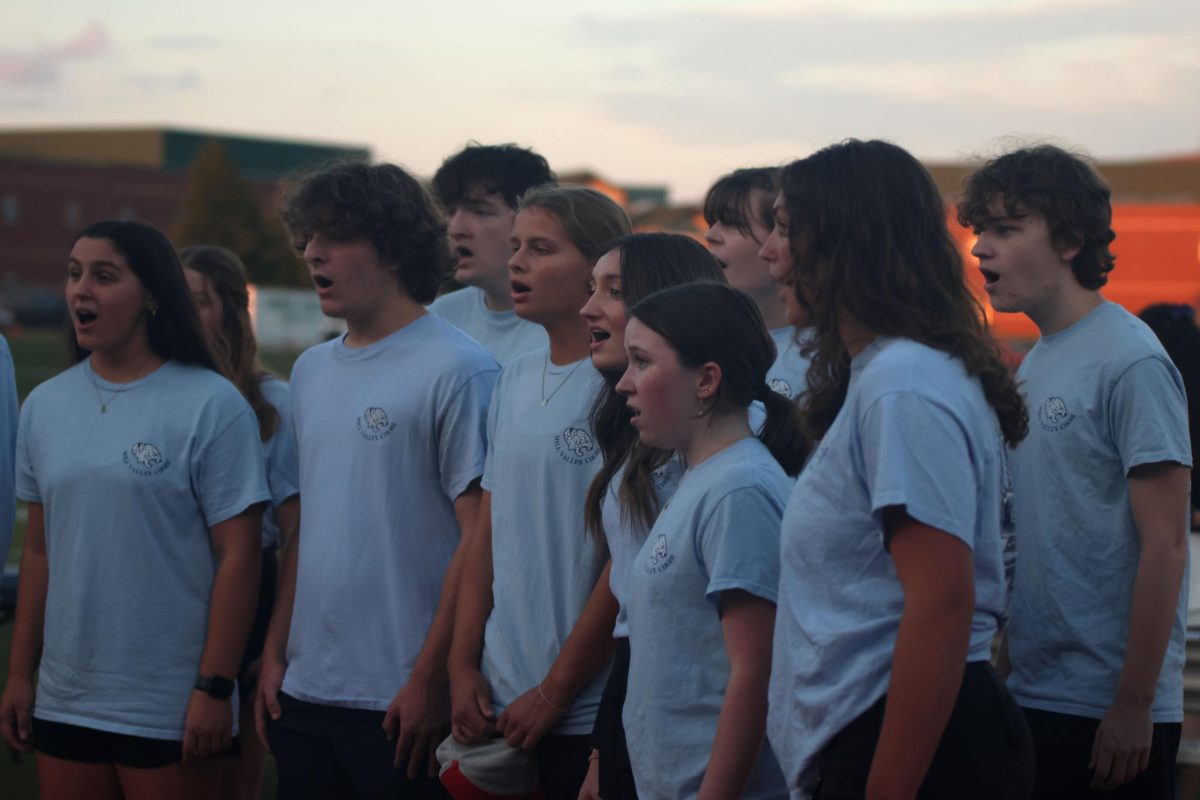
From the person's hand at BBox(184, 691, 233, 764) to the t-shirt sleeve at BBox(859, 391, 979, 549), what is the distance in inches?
85.4

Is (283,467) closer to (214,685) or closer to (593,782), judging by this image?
(214,685)

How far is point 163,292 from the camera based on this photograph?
389cm

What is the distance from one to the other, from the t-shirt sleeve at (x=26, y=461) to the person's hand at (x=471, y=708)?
4.54 ft

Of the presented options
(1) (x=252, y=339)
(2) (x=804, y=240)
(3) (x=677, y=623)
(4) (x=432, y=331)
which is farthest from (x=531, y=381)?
(1) (x=252, y=339)

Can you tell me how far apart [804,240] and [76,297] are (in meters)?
2.30

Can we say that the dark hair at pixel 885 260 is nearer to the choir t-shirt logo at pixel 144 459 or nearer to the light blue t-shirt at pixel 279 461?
the choir t-shirt logo at pixel 144 459

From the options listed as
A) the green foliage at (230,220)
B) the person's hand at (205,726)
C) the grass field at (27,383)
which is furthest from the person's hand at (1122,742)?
the green foliage at (230,220)

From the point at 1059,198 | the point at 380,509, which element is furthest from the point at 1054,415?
the point at 380,509

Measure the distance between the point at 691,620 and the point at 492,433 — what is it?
3.21 feet

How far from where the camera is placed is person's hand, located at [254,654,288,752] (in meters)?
3.69

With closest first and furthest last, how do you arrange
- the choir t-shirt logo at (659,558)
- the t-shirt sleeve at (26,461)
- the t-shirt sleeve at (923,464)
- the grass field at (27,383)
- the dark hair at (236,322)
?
the t-shirt sleeve at (923,464)
the choir t-shirt logo at (659,558)
the t-shirt sleeve at (26,461)
the dark hair at (236,322)
the grass field at (27,383)

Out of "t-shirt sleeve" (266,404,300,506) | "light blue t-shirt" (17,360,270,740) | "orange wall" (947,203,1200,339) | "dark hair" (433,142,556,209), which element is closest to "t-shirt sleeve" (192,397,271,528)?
"light blue t-shirt" (17,360,270,740)

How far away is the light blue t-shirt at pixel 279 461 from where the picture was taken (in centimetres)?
448

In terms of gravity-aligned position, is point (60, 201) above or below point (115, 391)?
below
